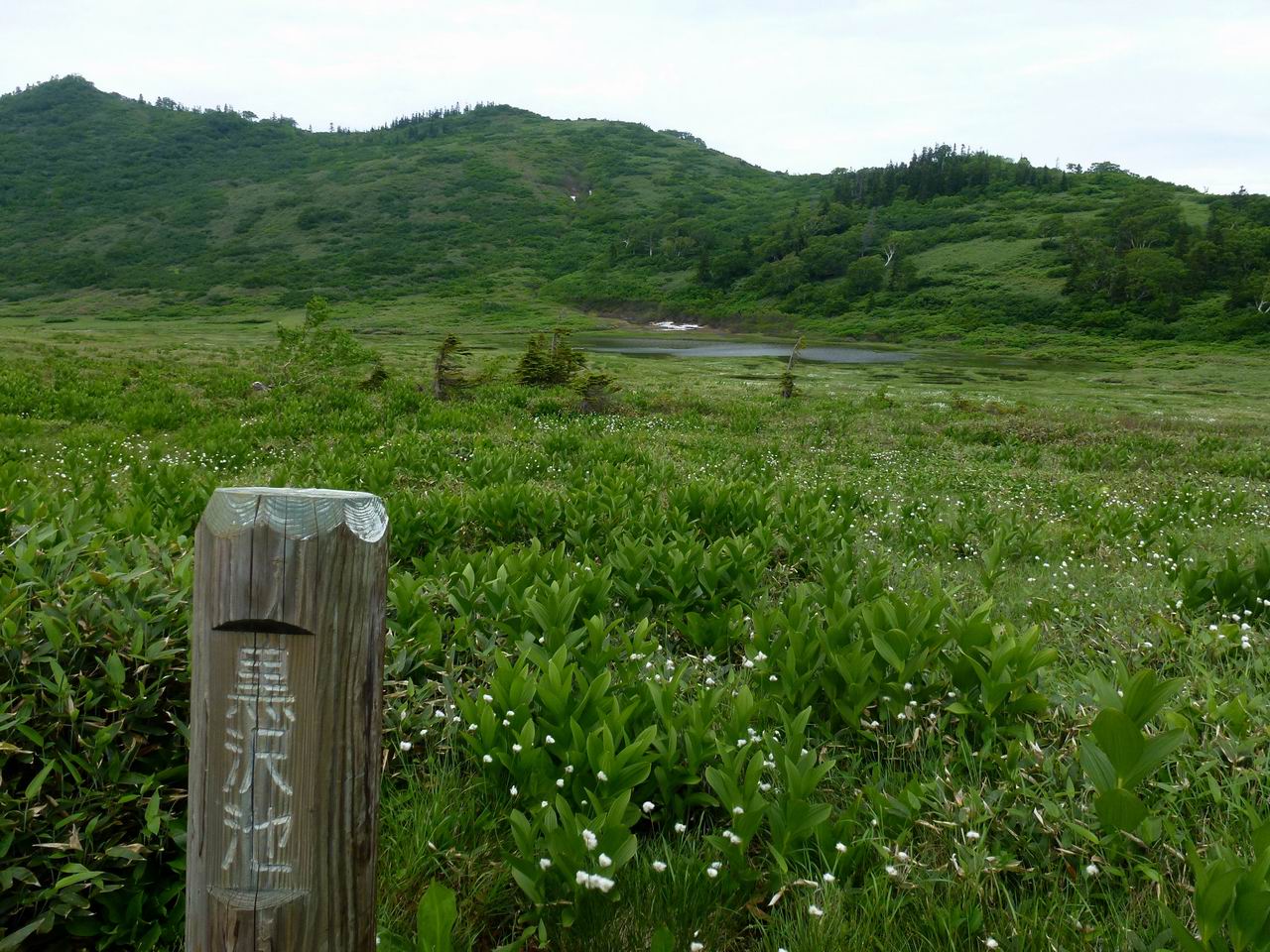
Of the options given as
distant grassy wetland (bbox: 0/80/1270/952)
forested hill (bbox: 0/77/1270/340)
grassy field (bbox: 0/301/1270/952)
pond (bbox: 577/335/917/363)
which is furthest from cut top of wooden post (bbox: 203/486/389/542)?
forested hill (bbox: 0/77/1270/340)

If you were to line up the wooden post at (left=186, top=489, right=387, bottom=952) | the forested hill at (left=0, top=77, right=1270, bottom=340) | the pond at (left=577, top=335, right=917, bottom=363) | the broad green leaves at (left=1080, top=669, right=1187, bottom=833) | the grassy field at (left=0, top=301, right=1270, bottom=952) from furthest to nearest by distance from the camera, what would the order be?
the forested hill at (left=0, top=77, right=1270, bottom=340) → the pond at (left=577, top=335, right=917, bottom=363) → the broad green leaves at (left=1080, top=669, right=1187, bottom=833) → the grassy field at (left=0, top=301, right=1270, bottom=952) → the wooden post at (left=186, top=489, right=387, bottom=952)

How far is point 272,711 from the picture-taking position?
70.4 inches

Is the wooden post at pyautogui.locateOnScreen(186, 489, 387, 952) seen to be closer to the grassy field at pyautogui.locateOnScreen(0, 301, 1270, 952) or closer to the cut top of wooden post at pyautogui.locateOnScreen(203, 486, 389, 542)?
the cut top of wooden post at pyautogui.locateOnScreen(203, 486, 389, 542)

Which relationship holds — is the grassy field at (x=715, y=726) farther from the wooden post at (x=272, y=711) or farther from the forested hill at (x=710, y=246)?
the forested hill at (x=710, y=246)

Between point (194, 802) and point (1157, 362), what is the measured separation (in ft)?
260

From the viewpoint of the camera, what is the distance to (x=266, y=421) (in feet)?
46.6

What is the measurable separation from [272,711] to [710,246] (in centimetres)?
16501

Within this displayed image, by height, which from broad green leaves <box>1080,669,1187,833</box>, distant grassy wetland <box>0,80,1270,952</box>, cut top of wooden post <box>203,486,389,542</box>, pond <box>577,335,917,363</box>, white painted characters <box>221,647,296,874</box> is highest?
pond <box>577,335,917,363</box>

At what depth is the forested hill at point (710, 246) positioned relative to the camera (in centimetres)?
10044

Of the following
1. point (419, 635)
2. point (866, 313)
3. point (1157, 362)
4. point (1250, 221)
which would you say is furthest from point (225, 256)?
point (1250, 221)

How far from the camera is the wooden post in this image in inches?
70.1

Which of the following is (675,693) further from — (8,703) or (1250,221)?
(1250,221)

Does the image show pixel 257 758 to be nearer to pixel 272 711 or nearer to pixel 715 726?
pixel 272 711

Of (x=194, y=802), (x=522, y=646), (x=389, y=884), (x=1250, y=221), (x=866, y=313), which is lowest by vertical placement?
(x=389, y=884)
